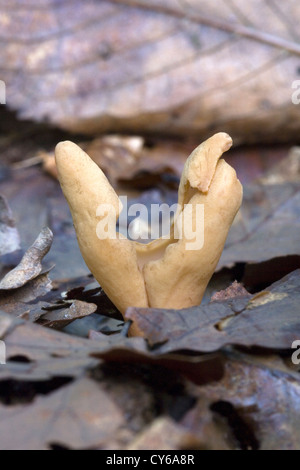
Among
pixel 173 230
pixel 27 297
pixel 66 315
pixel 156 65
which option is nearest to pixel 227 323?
pixel 173 230

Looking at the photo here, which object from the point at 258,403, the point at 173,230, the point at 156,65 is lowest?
the point at 258,403

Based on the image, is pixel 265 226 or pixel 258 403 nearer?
pixel 258 403

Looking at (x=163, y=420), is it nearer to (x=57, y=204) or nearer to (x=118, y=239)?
(x=118, y=239)

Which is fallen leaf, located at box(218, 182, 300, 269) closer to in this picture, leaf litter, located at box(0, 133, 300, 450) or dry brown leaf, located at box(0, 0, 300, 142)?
leaf litter, located at box(0, 133, 300, 450)

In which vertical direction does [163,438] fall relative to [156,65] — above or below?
below

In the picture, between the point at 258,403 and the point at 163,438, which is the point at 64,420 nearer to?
the point at 163,438
